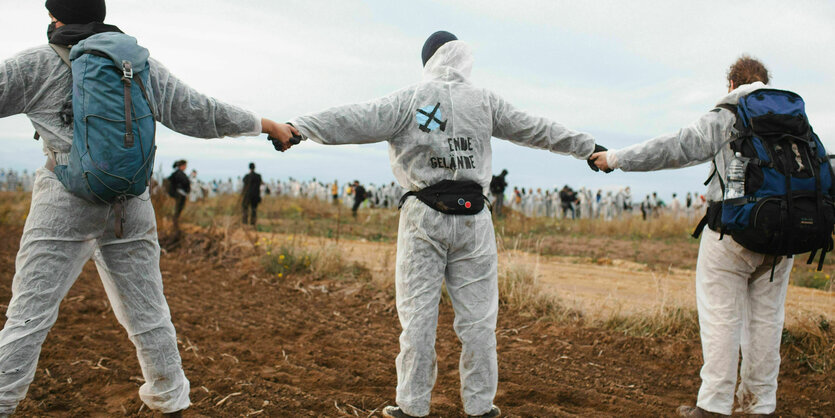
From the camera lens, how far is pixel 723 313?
3793 mm

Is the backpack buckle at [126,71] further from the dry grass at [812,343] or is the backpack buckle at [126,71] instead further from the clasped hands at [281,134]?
the dry grass at [812,343]

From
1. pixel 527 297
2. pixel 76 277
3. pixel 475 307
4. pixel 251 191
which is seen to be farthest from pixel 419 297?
pixel 251 191

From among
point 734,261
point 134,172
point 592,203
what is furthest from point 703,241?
point 592,203

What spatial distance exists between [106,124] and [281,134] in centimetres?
90

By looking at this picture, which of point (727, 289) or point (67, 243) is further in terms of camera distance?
point (727, 289)

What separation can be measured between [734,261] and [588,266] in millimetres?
8774

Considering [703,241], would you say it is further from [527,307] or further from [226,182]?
[226,182]

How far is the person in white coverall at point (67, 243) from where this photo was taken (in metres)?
2.91

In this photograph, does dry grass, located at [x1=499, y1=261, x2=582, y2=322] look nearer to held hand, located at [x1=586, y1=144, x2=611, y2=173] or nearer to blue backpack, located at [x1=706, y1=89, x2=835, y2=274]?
held hand, located at [x1=586, y1=144, x2=611, y2=173]

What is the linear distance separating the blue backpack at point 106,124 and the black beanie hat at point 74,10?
21cm

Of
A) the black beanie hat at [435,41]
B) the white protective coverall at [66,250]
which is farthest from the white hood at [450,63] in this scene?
the white protective coverall at [66,250]

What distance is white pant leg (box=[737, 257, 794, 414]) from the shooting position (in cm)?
386

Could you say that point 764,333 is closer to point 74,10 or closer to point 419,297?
point 419,297

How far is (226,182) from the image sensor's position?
2235 inches
